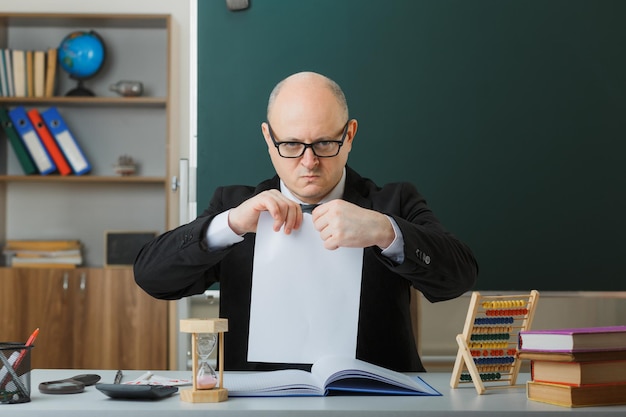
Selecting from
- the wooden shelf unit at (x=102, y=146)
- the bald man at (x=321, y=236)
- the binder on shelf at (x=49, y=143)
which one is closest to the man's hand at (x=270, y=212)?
the bald man at (x=321, y=236)

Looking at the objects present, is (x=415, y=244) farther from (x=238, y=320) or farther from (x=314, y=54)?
(x=314, y=54)

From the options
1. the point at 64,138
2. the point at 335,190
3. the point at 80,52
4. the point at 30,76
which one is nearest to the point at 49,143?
the point at 64,138

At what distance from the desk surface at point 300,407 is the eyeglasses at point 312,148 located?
693 millimetres

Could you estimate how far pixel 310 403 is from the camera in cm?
136

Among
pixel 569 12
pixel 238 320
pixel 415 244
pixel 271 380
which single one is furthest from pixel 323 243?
pixel 569 12

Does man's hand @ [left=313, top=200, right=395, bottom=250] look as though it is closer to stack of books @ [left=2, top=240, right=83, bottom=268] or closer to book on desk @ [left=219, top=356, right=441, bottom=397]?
book on desk @ [left=219, top=356, right=441, bottom=397]

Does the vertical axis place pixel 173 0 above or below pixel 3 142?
above

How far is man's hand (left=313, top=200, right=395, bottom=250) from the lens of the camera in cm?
159

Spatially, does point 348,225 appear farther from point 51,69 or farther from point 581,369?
point 51,69

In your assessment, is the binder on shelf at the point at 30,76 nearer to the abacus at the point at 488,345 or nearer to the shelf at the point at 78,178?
the shelf at the point at 78,178

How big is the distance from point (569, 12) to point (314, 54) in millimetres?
1112

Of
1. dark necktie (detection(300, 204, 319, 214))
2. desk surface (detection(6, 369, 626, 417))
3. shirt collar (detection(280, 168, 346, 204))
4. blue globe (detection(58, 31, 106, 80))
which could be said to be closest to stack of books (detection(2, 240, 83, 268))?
blue globe (detection(58, 31, 106, 80))

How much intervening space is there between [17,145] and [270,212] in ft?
9.76

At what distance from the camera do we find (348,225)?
1.59 metres
